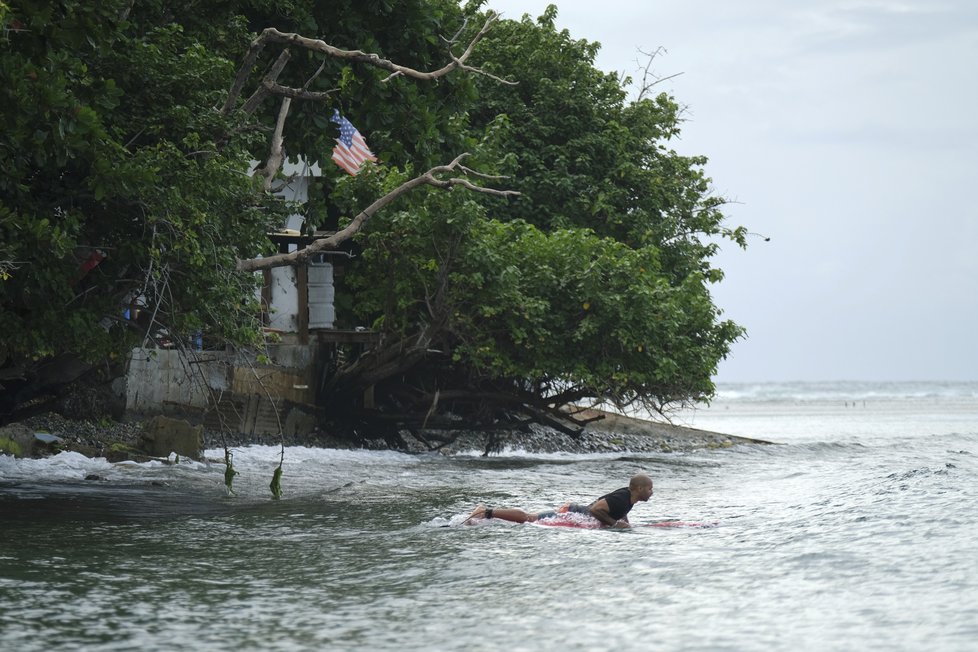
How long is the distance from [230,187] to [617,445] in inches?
892

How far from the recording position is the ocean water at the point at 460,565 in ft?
29.0

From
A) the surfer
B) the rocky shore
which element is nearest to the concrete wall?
the rocky shore


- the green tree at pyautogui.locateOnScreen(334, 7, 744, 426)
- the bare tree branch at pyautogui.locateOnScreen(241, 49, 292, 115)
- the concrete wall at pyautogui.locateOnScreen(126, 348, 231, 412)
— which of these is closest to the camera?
the bare tree branch at pyautogui.locateOnScreen(241, 49, 292, 115)

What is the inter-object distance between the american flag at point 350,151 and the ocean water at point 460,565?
7036 mm

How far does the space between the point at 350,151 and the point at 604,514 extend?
44.1 ft

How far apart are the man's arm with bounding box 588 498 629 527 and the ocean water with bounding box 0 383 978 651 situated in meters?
0.43

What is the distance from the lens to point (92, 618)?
29.8ft

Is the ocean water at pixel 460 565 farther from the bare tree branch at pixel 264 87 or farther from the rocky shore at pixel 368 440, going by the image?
the bare tree branch at pixel 264 87

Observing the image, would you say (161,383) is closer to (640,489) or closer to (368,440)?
(368,440)

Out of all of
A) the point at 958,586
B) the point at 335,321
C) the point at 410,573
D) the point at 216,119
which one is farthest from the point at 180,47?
the point at 335,321

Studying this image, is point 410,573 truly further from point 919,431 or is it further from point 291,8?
A: point 919,431

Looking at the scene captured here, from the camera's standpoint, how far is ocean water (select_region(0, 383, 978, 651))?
883 centimetres

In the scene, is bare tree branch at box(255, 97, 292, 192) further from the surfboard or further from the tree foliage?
the surfboard

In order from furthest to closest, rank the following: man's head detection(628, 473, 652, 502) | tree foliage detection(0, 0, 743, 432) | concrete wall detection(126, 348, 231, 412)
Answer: concrete wall detection(126, 348, 231, 412) → man's head detection(628, 473, 652, 502) → tree foliage detection(0, 0, 743, 432)
